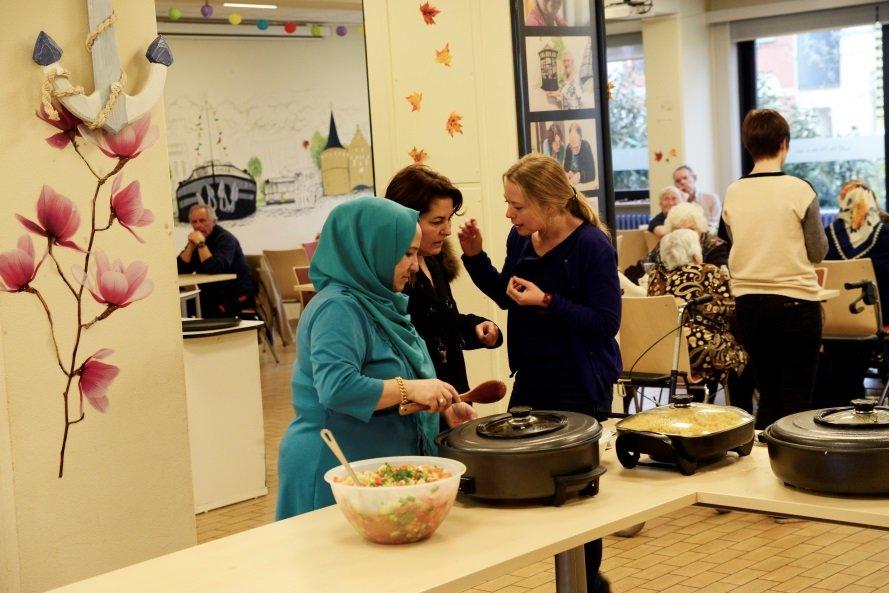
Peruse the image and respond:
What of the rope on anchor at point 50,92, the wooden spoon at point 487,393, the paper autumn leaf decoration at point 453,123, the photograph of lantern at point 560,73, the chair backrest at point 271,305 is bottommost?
the chair backrest at point 271,305

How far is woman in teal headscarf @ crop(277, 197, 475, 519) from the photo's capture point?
240cm

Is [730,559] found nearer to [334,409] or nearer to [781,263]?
[781,263]

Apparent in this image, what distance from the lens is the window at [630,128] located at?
524 inches

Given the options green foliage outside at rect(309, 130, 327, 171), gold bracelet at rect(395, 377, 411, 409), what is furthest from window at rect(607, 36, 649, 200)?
gold bracelet at rect(395, 377, 411, 409)

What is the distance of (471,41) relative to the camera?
4.84m

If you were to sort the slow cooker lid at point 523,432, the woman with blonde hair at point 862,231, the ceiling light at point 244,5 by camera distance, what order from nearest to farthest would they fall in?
the slow cooker lid at point 523,432, the woman with blonde hair at point 862,231, the ceiling light at point 244,5

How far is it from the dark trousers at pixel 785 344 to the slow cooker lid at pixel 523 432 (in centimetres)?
212

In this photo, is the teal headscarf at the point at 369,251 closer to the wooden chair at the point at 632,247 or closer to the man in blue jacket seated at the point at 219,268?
the man in blue jacket seated at the point at 219,268

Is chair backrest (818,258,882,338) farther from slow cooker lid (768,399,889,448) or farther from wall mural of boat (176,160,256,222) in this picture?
wall mural of boat (176,160,256,222)

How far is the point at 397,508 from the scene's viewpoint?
6.67 feet

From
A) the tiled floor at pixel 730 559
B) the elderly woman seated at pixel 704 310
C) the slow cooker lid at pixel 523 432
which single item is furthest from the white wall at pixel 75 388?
the elderly woman seated at pixel 704 310

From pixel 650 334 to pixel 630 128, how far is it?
865 centimetres

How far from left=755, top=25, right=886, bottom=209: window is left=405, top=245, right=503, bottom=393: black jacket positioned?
8.98 m

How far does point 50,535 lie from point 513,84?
2753mm
